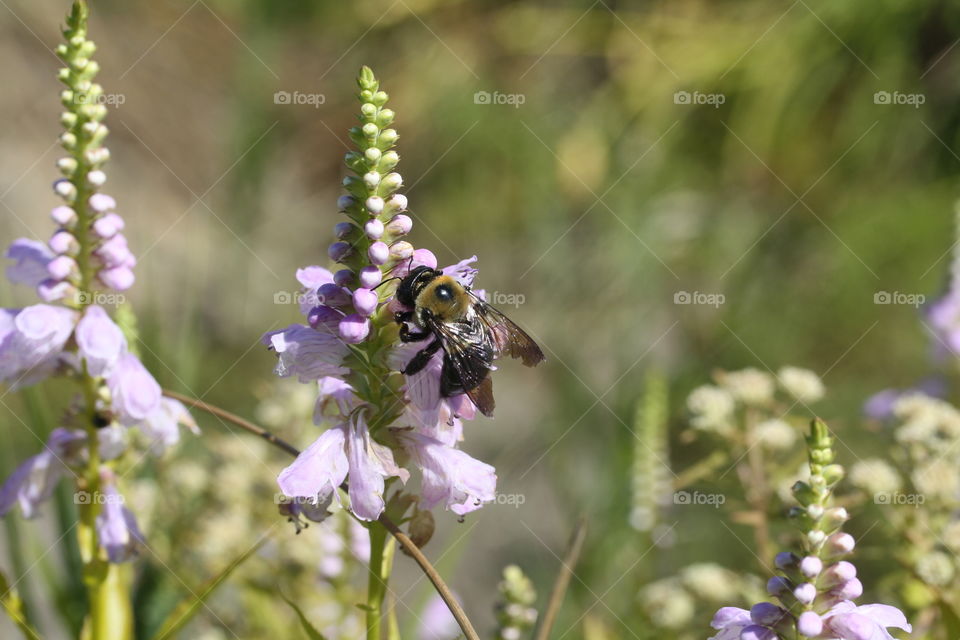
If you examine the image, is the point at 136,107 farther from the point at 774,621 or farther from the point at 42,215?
the point at 774,621

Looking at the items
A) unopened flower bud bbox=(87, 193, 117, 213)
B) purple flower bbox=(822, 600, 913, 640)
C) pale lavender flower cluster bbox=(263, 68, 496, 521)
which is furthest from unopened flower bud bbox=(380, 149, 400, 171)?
purple flower bbox=(822, 600, 913, 640)

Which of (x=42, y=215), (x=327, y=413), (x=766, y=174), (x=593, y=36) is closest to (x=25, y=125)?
(x=42, y=215)

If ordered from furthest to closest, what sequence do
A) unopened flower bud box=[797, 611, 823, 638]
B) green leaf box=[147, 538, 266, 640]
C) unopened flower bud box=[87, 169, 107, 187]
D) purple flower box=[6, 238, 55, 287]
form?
1. purple flower box=[6, 238, 55, 287]
2. unopened flower bud box=[87, 169, 107, 187]
3. green leaf box=[147, 538, 266, 640]
4. unopened flower bud box=[797, 611, 823, 638]

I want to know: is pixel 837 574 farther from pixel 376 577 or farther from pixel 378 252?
pixel 378 252

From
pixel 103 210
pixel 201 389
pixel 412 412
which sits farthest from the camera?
pixel 201 389

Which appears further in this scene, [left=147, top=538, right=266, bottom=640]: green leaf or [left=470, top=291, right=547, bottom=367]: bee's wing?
[left=470, top=291, right=547, bottom=367]: bee's wing

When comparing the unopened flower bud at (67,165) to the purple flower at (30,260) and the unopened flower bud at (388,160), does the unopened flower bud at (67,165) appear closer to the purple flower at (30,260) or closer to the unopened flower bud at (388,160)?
the purple flower at (30,260)

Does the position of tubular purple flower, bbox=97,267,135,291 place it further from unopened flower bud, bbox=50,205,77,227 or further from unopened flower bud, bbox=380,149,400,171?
unopened flower bud, bbox=380,149,400,171
